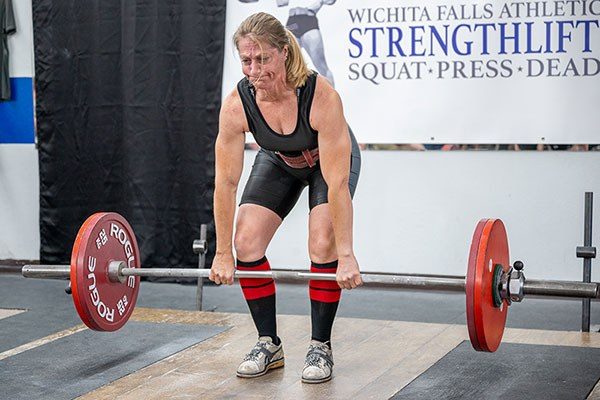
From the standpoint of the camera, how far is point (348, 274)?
2971 millimetres

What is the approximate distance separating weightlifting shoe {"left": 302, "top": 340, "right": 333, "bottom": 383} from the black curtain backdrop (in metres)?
1.90

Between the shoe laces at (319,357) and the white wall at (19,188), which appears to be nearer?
the shoe laces at (319,357)

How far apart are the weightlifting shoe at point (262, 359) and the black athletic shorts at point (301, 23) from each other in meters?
2.09

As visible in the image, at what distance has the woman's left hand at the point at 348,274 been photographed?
2.97 m

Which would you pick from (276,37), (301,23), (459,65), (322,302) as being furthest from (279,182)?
(301,23)

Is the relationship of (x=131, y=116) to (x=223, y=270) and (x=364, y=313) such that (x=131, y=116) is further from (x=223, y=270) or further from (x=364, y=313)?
(x=223, y=270)

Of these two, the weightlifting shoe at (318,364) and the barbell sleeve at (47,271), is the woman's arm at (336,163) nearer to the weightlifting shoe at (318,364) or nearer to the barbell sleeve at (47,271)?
the weightlifting shoe at (318,364)

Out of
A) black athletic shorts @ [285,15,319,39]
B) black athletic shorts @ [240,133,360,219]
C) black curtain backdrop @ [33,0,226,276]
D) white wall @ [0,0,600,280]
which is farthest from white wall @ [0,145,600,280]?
black athletic shorts @ [240,133,360,219]

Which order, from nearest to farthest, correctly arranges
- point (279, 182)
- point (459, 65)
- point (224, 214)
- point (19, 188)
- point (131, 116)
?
point (224, 214) → point (279, 182) → point (459, 65) → point (131, 116) → point (19, 188)

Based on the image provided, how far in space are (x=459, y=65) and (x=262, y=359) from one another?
82.1 inches

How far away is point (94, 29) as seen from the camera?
17.4 ft

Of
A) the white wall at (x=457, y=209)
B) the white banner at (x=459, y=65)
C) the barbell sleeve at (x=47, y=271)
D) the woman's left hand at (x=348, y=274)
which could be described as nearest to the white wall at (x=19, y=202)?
the white wall at (x=457, y=209)

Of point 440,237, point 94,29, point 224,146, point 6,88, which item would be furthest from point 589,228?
point 6,88

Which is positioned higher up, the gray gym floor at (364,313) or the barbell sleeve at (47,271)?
the barbell sleeve at (47,271)
